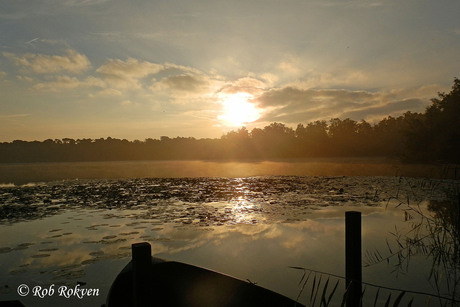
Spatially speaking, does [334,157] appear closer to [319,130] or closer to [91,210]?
[319,130]

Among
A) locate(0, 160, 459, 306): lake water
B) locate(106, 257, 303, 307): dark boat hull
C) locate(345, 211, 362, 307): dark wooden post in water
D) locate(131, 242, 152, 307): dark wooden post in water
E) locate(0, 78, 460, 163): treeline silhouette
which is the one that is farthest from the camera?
locate(0, 78, 460, 163): treeline silhouette

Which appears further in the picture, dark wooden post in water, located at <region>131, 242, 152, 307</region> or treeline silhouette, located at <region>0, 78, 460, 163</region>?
treeline silhouette, located at <region>0, 78, 460, 163</region>

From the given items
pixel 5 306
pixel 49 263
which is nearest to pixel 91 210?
pixel 49 263

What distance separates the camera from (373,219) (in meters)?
11.4

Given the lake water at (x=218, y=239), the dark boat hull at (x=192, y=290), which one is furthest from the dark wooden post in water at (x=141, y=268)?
the lake water at (x=218, y=239)

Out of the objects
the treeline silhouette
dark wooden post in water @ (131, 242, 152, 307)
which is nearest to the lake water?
dark wooden post in water @ (131, 242, 152, 307)

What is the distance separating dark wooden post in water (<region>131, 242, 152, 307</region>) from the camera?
315cm

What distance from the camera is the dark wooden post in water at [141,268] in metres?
3.15

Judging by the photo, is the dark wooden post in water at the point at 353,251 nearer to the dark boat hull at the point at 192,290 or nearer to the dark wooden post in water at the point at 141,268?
the dark boat hull at the point at 192,290

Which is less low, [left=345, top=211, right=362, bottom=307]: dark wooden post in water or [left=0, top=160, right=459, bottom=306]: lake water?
[left=345, top=211, right=362, bottom=307]: dark wooden post in water

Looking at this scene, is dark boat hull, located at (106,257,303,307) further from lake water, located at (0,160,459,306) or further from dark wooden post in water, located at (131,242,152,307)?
lake water, located at (0,160,459,306)

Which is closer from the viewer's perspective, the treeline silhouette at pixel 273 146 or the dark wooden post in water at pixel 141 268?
the dark wooden post in water at pixel 141 268

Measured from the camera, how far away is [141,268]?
316 cm

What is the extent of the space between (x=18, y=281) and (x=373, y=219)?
10438mm
